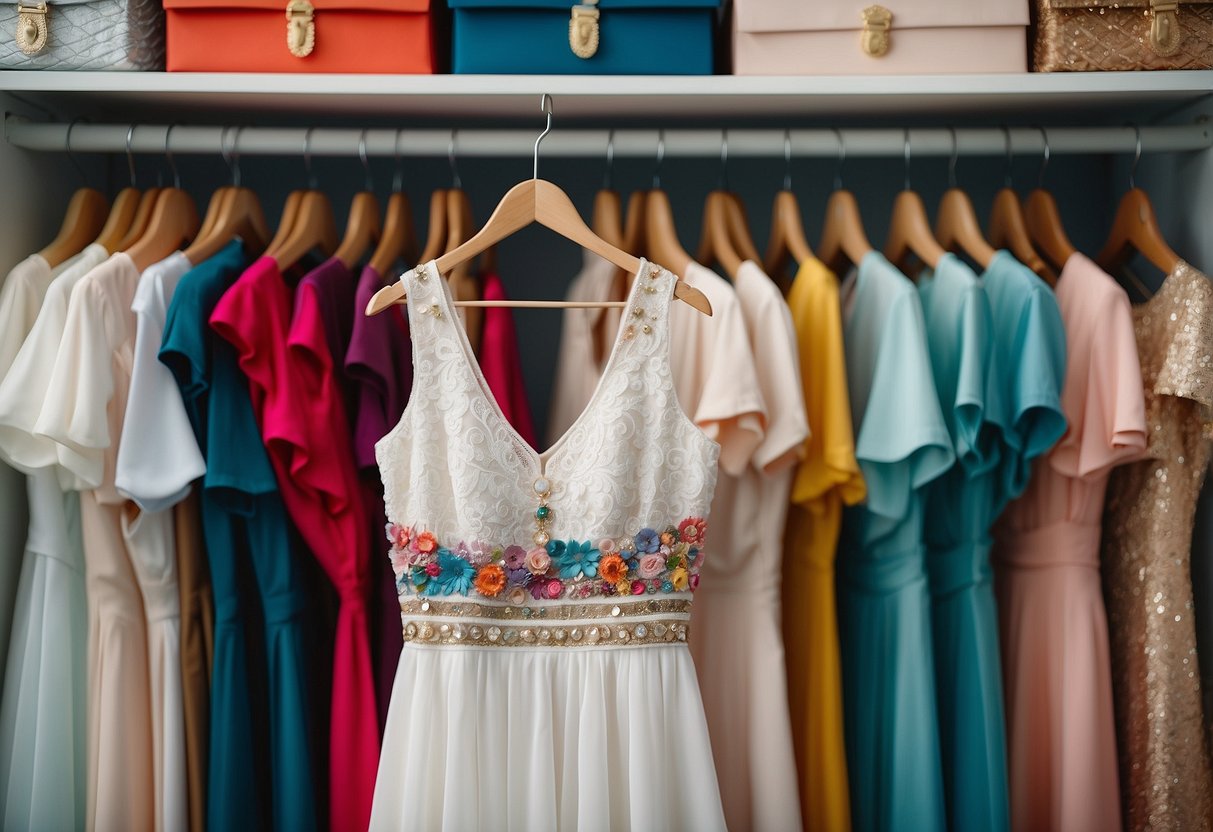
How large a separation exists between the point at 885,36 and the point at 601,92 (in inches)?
16.2

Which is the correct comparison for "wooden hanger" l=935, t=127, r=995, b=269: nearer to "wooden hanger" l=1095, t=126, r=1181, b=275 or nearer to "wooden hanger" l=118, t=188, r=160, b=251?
"wooden hanger" l=1095, t=126, r=1181, b=275

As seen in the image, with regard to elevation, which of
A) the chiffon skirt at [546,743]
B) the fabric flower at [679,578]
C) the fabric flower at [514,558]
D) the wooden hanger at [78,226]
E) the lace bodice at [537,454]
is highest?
the wooden hanger at [78,226]

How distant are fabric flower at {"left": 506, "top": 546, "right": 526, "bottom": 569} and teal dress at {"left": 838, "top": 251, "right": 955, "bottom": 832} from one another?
0.46 meters

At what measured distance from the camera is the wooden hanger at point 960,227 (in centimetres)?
158

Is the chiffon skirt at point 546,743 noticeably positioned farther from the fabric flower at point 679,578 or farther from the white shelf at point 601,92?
the white shelf at point 601,92

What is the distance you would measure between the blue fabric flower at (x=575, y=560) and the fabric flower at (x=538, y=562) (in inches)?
0.4

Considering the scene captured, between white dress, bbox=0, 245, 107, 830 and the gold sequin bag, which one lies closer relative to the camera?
white dress, bbox=0, 245, 107, 830

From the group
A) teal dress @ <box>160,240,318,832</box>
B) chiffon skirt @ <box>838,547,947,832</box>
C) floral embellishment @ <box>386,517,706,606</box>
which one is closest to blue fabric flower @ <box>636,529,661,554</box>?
floral embellishment @ <box>386,517,706,606</box>

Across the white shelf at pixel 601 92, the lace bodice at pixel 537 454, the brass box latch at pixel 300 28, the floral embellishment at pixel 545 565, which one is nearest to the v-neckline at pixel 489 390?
the lace bodice at pixel 537 454

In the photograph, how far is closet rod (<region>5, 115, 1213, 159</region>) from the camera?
157 cm

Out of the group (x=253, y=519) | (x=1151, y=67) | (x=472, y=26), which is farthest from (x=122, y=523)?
(x=1151, y=67)

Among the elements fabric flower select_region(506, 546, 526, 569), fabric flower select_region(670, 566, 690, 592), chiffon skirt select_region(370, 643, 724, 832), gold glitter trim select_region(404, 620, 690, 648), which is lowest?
chiffon skirt select_region(370, 643, 724, 832)

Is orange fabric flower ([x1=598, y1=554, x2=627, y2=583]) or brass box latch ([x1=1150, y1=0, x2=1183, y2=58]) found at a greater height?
brass box latch ([x1=1150, y1=0, x2=1183, y2=58])

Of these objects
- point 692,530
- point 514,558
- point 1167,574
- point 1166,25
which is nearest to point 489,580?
point 514,558
